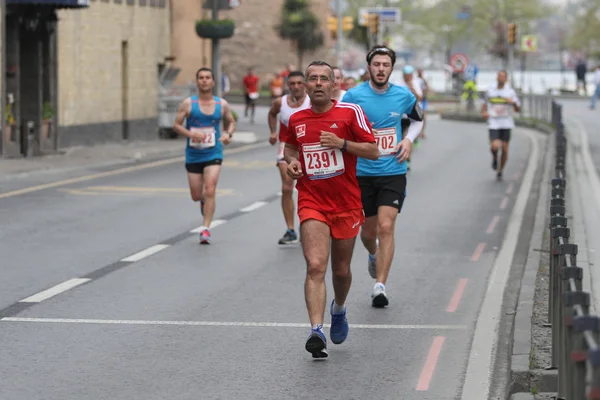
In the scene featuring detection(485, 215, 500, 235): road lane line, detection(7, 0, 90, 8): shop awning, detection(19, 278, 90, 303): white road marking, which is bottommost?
detection(485, 215, 500, 235): road lane line

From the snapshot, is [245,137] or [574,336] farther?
[245,137]

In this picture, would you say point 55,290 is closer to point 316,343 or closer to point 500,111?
point 316,343

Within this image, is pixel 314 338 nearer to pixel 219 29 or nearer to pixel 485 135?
pixel 219 29

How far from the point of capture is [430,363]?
27.4 ft

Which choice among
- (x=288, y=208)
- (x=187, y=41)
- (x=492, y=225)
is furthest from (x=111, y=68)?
(x=288, y=208)

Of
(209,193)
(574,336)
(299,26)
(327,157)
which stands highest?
(299,26)

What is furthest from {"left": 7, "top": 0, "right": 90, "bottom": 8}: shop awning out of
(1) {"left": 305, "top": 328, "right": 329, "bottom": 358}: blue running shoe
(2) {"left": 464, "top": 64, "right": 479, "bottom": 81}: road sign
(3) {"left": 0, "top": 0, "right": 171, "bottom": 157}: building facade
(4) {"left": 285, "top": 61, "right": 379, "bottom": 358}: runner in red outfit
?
(2) {"left": 464, "top": 64, "right": 479, "bottom": 81}: road sign

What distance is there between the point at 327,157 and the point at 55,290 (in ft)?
11.2

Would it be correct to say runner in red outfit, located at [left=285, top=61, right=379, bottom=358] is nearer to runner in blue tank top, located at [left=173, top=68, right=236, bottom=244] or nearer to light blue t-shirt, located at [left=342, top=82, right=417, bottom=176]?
light blue t-shirt, located at [left=342, top=82, right=417, bottom=176]

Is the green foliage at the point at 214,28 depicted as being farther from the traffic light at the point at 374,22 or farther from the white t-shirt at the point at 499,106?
the traffic light at the point at 374,22

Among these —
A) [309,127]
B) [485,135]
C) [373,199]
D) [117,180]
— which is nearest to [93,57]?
[117,180]

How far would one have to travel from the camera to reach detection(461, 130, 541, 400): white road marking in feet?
25.4

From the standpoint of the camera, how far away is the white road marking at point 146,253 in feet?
42.3

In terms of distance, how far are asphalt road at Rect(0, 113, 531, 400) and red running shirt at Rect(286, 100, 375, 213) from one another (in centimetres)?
94
